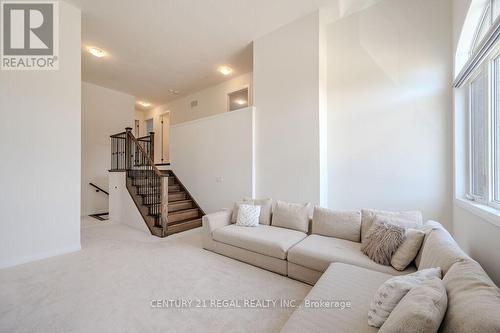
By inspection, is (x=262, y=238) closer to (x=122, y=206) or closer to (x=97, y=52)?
(x=122, y=206)

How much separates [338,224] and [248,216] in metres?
1.31

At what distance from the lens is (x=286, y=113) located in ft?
12.6

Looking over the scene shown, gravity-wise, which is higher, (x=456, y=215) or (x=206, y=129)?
(x=206, y=129)

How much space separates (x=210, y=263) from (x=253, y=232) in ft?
2.35

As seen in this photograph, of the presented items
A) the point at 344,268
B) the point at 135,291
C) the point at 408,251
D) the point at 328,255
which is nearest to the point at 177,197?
the point at 135,291

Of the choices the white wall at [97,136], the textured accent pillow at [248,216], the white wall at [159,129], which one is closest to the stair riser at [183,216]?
the textured accent pillow at [248,216]

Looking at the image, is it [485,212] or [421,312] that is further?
[485,212]

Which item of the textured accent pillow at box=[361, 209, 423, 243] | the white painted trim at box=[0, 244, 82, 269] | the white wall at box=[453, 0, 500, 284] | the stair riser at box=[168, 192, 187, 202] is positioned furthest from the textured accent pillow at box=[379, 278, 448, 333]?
the stair riser at box=[168, 192, 187, 202]

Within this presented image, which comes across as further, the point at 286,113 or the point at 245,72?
the point at 245,72

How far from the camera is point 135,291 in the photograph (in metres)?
2.19

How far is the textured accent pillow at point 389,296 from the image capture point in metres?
1.12

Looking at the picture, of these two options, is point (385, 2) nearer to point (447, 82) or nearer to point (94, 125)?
point (447, 82)

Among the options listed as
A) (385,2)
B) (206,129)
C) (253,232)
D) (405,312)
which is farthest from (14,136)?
(385,2)

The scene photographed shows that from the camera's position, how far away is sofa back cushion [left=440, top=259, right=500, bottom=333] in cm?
74
